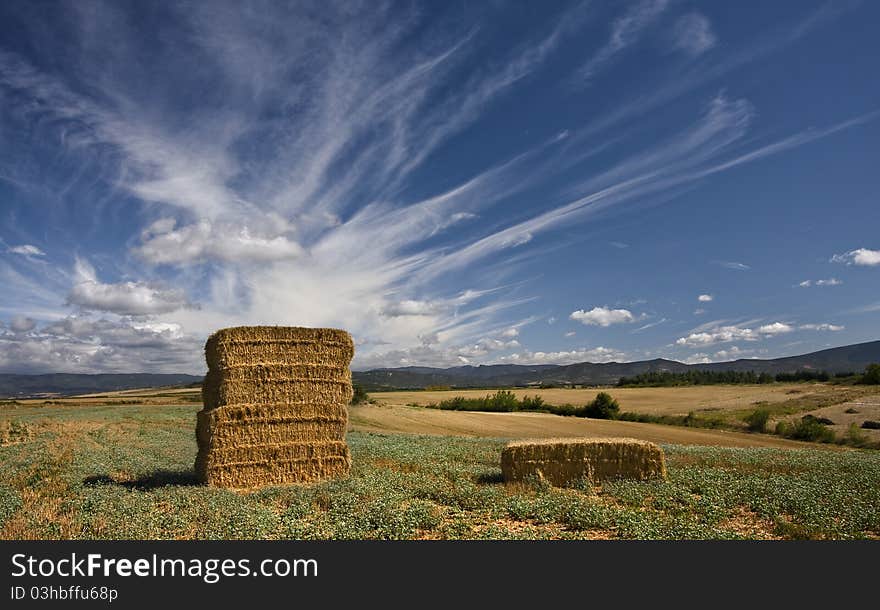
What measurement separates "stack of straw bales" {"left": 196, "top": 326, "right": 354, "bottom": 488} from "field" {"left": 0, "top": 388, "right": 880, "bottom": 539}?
1110 millimetres

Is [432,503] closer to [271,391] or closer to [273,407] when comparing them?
[273,407]

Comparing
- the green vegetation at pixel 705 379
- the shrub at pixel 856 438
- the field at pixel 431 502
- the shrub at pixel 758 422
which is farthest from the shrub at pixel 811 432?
the green vegetation at pixel 705 379

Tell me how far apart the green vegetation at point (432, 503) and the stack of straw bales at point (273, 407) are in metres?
1.04

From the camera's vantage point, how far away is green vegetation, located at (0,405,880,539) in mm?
8805

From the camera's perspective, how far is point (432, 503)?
36.1 ft

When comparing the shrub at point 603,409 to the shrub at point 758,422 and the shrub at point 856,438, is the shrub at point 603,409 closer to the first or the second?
the shrub at point 758,422

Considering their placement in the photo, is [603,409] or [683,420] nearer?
[683,420]

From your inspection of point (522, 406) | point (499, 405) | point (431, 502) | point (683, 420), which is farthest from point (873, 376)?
point (431, 502)

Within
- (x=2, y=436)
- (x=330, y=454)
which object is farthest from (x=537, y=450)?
(x=2, y=436)

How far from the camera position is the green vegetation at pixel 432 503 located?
28.9 feet

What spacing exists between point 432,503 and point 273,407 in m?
5.29

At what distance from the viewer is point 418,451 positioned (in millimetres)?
19984

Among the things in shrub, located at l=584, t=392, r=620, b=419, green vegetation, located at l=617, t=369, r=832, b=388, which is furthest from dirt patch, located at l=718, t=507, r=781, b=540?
green vegetation, located at l=617, t=369, r=832, b=388

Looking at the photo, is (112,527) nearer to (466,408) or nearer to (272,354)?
(272,354)
